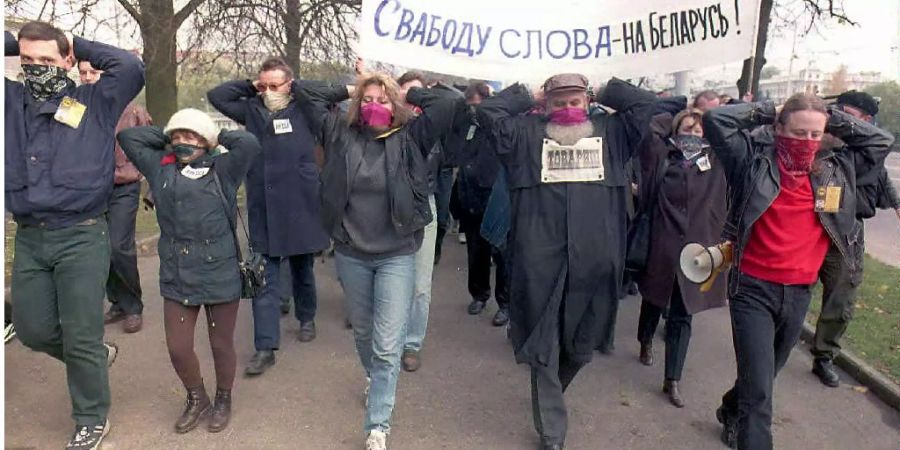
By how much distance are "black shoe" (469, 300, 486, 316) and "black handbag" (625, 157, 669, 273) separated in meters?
1.81

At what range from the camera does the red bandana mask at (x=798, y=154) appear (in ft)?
10.9

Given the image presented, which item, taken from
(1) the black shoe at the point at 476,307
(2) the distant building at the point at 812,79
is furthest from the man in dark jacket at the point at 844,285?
(2) the distant building at the point at 812,79

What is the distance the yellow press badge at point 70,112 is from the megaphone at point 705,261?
9.66 feet

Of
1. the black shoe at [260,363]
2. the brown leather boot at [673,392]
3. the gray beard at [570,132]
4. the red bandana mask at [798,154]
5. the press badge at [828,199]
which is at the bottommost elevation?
the brown leather boot at [673,392]

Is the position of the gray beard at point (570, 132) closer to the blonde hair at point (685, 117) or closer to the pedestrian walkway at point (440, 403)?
the blonde hair at point (685, 117)

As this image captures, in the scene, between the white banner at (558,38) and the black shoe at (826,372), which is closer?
the white banner at (558,38)

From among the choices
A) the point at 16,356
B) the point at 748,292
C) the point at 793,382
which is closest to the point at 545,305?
the point at 748,292

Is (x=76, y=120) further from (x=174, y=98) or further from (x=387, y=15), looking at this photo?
(x=174, y=98)

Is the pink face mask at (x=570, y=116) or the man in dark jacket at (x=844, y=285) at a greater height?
the pink face mask at (x=570, y=116)

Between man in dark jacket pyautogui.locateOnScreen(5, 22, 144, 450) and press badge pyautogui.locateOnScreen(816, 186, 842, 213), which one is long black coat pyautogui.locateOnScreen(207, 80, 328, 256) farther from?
press badge pyautogui.locateOnScreen(816, 186, 842, 213)

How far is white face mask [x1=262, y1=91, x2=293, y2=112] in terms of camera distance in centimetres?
472

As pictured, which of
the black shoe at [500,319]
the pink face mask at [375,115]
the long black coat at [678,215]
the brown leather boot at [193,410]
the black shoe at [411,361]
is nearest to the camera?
the pink face mask at [375,115]

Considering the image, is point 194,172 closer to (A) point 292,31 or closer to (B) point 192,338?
(B) point 192,338

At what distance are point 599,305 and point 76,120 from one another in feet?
8.68
